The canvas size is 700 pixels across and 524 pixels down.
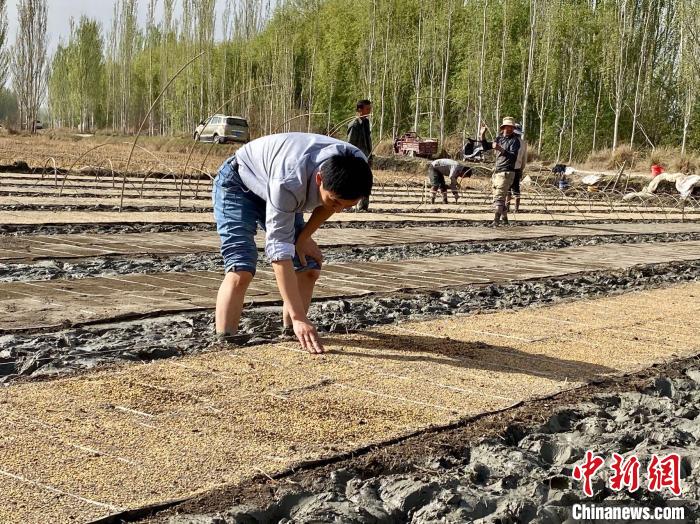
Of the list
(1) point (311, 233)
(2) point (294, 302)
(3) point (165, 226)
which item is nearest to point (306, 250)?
(1) point (311, 233)

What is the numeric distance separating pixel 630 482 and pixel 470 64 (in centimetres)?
3681

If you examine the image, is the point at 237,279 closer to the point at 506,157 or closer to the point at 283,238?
the point at 283,238

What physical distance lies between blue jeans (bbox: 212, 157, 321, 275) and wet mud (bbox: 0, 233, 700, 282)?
246cm

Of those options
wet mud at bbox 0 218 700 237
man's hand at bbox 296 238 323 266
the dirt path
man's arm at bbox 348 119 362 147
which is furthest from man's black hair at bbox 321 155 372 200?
man's arm at bbox 348 119 362 147

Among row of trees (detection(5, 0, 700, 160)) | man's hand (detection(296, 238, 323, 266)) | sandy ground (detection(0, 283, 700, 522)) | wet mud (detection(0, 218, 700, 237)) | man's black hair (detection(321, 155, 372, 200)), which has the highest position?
row of trees (detection(5, 0, 700, 160))

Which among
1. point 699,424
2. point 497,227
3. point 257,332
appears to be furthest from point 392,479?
point 497,227

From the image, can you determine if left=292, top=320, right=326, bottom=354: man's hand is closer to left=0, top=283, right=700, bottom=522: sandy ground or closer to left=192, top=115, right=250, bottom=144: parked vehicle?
left=0, top=283, right=700, bottom=522: sandy ground

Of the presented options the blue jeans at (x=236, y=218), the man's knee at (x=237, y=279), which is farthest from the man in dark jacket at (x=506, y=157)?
the man's knee at (x=237, y=279)

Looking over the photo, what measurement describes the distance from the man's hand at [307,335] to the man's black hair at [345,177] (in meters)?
0.65

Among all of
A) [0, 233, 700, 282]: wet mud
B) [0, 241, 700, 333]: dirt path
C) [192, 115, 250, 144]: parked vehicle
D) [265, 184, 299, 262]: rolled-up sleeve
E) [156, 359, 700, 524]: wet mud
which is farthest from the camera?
[192, 115, 250, 144]: parked vehicle

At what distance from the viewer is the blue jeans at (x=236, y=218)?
403 centimetres

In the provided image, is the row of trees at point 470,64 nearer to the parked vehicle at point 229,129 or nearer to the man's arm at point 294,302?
the parked vehicle at point 229,129

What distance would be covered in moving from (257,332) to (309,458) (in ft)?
5.88

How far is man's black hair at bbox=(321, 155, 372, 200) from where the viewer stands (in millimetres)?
3426
